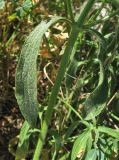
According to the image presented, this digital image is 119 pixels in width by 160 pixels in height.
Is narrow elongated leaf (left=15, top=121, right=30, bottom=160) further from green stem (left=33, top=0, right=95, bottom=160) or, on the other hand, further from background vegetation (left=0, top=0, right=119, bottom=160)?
green stem (left=33, top=0, right=95, bottom=160)

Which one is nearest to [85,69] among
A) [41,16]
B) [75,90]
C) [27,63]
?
[75,90]

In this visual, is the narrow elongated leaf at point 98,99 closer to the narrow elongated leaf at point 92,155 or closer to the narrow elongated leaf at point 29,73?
the narrow elongated leaf at point 92,155

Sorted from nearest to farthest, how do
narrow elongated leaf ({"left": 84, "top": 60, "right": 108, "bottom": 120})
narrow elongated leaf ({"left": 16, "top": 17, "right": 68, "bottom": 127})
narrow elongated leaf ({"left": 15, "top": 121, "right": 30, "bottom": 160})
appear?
narrow elongated leaf ({"left": 16, "top": 17, "right": 68, "bottom": 127}), narrow elongated leaf ({"left": 84, "top": 60, "right": 108, "bottom": 120}), narrow elongated leaf ({"left": 15, "top": 121, "right": 30, "bottom": 160})

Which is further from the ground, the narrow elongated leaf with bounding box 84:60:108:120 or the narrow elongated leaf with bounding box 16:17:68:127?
the narrow elongated leaf with bounding box 16:17:68:127

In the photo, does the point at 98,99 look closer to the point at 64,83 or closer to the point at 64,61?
the point at 64,61

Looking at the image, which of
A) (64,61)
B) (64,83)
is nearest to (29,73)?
(64,61)

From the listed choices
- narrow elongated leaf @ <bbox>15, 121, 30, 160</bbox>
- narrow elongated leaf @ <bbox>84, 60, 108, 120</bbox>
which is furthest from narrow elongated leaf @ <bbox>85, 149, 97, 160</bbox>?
narrow elongated leaf @ <bbox>15, 121, 30, 160</bbox>

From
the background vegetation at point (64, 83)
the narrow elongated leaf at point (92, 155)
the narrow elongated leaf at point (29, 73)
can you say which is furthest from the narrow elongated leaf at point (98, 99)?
the narrow elongated leaf at point (29, 73)

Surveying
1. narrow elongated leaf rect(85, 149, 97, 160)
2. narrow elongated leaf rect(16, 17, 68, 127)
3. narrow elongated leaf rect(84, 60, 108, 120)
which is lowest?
narrow elongated leaf rect(85, 149, 97, 160)
